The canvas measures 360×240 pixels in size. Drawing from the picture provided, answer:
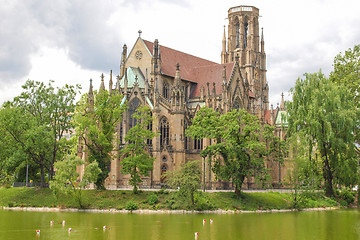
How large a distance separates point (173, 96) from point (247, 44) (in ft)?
151

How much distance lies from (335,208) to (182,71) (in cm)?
4029

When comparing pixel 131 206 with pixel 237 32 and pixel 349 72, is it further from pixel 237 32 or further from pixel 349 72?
pixel 237 32

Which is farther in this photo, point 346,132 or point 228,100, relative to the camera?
point 228,100

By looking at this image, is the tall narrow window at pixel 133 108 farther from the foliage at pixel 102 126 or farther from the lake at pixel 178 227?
the lake at pixel 178 227

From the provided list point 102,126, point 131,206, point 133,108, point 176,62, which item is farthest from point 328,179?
point 176,62

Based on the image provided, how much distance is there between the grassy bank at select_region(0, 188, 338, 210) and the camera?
49125 mm

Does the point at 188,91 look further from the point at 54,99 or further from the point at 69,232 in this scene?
the point at 69,232

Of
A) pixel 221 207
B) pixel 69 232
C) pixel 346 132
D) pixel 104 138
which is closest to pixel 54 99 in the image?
pixel 104 138

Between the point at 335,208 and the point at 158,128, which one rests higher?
the point at 158,128

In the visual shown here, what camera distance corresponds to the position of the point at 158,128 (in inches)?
2756

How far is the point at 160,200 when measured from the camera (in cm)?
5062

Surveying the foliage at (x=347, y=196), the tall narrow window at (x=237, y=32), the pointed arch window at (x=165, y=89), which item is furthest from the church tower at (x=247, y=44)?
the foliage at (x=347, y=196)

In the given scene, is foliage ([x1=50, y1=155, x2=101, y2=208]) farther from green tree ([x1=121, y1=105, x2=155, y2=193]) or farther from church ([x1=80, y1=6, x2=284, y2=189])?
church ([x1=80, y1=6, x2=284, y2=189])

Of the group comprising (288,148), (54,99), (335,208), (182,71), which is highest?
(182,71)
